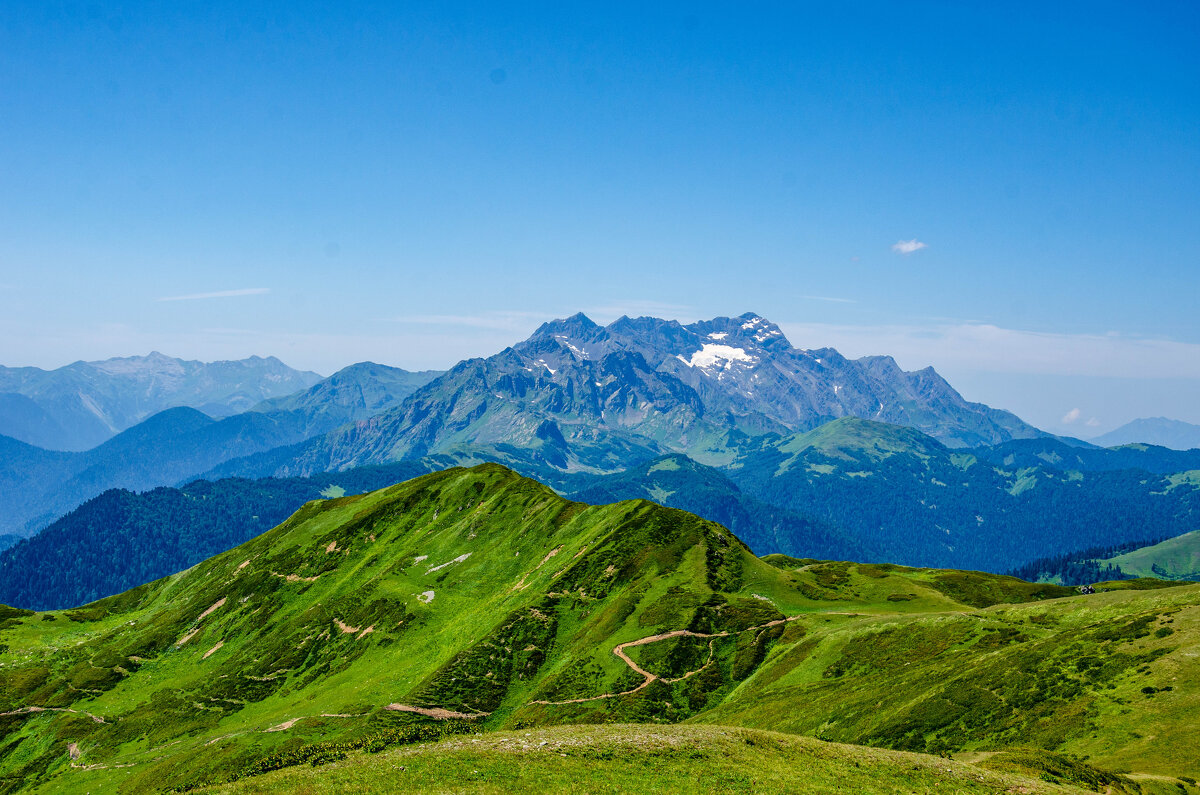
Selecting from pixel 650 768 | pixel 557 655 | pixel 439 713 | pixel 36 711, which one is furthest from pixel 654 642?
pixel 36 711

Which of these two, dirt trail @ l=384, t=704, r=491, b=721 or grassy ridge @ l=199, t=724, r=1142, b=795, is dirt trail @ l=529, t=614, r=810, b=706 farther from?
grassy ridge @ l=199, t=724, r=1142, b=795

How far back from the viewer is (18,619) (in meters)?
180

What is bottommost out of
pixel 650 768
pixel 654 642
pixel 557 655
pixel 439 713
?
pixel 439 713

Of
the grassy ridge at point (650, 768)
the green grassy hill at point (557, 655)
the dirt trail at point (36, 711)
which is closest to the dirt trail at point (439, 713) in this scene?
the green grassy hill at point (557, 655)

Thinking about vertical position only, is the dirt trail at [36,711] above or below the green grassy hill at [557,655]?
below

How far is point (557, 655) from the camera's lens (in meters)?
111

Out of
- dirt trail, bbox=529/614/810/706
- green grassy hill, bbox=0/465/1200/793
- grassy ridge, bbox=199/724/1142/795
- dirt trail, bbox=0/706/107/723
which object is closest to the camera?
grassy ridge, bbox=199/724/1142/795

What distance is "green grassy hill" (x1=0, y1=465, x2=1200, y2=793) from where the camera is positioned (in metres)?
69.6

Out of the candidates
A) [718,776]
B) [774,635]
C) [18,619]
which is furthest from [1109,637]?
[18,619]

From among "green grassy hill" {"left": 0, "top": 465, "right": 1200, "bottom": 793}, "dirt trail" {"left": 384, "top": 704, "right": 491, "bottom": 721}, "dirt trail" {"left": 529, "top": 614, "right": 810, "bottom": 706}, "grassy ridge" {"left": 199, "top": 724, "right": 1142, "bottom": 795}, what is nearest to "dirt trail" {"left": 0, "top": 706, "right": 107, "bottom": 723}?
"green grassy hill" {"left": 0, "top": 465, "right": 1200, "bottom": 793}

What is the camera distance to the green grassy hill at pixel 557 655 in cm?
6956

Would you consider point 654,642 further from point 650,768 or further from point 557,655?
point 650,768

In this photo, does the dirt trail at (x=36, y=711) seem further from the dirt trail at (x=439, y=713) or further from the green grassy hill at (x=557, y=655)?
the dirt trail at (x=439, y=713)

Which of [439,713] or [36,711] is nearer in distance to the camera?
[439,713]
